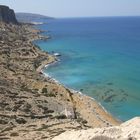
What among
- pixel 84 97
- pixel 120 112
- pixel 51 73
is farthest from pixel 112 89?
pixel 51 73

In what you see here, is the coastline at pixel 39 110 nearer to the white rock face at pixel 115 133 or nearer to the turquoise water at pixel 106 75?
the turquoise water at pixel 106 75

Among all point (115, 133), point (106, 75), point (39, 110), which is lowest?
point (106, 75)

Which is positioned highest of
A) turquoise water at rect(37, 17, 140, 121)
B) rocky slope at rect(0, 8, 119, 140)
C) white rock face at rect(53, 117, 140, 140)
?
white rock face at rect(53, 117, 140, 140)

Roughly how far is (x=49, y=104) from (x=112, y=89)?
96.8 ft

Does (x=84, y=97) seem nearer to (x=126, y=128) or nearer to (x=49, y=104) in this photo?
(x=49, y=104)

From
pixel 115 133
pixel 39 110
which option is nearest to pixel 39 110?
pixel 39 110

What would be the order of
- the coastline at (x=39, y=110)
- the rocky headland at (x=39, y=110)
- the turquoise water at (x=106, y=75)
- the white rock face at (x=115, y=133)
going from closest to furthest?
the white rock face at (x=115, y=133)
the rocky headland at (x=39, y=110)
the coastline at (x=39, y=110)
the turquoise water at (x=106, y=75)

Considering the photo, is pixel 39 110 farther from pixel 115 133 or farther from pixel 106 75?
pixel 106 75

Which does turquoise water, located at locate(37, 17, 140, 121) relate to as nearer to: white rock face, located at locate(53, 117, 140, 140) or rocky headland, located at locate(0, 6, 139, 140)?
rocky headland, located at locate(0, 6, 139, 140)

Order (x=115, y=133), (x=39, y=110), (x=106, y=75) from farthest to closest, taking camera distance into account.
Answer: (x=106, y=75) → (x=39, y=110) → (x=115, y=133)

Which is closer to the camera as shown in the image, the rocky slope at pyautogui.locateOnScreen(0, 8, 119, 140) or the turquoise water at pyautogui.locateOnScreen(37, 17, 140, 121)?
the rocky slope at pyautogui.locateOnScreen(0, 8, 119, 140)

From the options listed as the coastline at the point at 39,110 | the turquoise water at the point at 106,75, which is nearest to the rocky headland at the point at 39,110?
the coastline at the point at 39,110

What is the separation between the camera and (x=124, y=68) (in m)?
110

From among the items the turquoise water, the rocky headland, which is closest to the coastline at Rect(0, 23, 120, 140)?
the rocky headland
